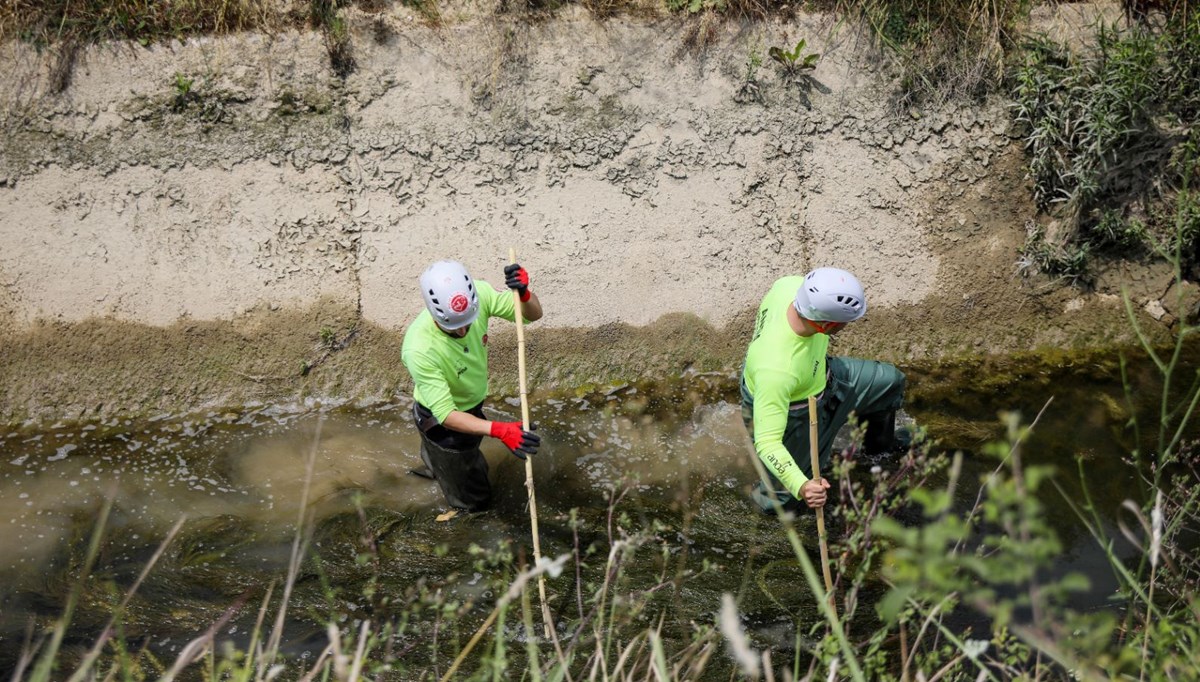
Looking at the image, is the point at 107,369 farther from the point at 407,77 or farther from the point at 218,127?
the point at 407,77

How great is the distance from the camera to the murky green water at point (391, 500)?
14.9ft

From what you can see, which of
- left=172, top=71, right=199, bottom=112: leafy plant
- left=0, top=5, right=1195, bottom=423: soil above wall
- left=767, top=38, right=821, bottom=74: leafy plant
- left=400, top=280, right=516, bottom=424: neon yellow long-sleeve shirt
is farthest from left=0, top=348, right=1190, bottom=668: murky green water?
left=767, top=38, right=821, bottom=74: leafy plant

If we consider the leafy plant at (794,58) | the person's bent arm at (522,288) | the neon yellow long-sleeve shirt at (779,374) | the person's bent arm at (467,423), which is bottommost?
the person's bent arm at (467,423)

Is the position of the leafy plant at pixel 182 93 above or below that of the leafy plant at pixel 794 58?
below

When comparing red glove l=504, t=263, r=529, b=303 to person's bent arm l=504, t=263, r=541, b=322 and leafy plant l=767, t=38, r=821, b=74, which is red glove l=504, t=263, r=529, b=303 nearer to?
person's bent arm l=504, t=263, r=541, b=322

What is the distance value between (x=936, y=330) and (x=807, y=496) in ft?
8.95

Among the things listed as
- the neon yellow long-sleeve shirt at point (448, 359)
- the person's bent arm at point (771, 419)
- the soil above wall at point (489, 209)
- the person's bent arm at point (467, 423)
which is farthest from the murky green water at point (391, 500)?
the neon yellow long-sleeve shirt at point (448, 359)

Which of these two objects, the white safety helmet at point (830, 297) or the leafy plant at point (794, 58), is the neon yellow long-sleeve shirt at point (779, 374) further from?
the leafy plant at point (794, 58)

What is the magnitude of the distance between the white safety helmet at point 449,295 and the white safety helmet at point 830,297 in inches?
58.8

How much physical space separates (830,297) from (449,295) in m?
1.68

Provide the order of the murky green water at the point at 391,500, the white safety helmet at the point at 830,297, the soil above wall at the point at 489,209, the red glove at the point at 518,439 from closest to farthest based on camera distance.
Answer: the white safety helmet at the point at 830,297 → the red glove at the point at 518,439 → the murky green water at the point at 391,500 → the soil above wall at the point at 489,209

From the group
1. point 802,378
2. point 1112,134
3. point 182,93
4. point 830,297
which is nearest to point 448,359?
point 802,378

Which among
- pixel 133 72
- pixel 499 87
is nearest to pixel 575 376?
pixel 499 87

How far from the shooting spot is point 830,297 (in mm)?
4016
